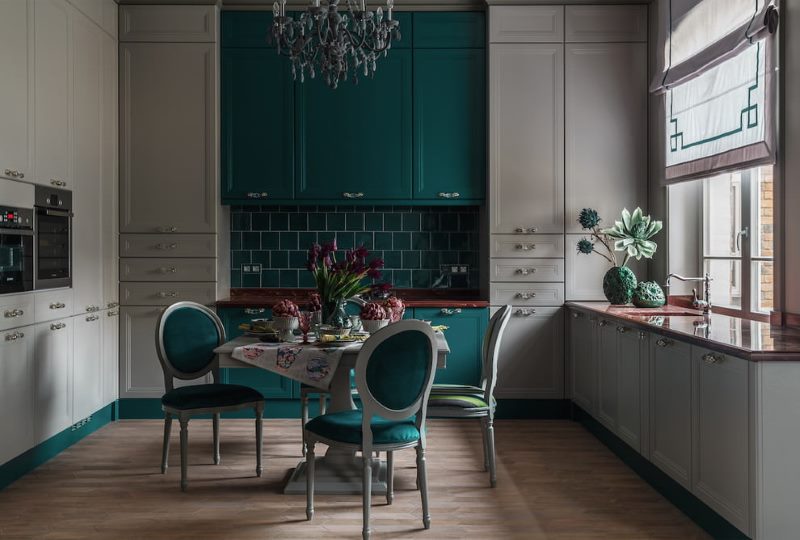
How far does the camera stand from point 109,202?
15.6 ft

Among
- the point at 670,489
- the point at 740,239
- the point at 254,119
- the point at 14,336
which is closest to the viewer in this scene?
the point at 670,489

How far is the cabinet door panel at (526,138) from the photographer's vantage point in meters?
4.92

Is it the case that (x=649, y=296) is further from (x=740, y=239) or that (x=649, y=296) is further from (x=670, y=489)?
(x=670, y=489)

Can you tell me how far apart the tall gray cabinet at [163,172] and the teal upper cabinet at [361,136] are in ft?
2.15

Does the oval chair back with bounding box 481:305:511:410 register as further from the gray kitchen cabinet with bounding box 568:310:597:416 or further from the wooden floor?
the gray kitchen cabinet with bounding box 568:310:597:416

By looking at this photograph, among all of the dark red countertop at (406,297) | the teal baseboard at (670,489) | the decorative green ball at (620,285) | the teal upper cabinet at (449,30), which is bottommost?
the teal baseboard at (670,489)

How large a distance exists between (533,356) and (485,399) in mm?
1411

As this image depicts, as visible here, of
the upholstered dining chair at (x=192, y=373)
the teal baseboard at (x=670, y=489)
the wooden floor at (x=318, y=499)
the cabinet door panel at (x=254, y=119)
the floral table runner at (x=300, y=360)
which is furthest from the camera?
the cabinet door panel at (x=254, y=119)

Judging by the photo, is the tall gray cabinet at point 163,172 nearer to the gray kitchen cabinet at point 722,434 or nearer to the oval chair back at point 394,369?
the oval chair back at point 394,369

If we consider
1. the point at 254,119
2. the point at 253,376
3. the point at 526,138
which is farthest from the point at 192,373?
the point at 526,138

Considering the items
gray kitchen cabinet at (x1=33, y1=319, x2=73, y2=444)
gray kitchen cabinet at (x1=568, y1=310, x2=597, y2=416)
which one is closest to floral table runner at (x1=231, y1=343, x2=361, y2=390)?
gray kitchen cabinet at (x1=33, y1=319, x2=73, y2=444)

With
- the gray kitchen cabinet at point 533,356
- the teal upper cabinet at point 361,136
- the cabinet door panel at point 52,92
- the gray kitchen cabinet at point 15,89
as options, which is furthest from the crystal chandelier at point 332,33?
the gray kitchen cabinet at point 533,356

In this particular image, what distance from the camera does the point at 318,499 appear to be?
10.9 feet

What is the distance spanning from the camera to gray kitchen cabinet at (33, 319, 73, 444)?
3.77 metres
